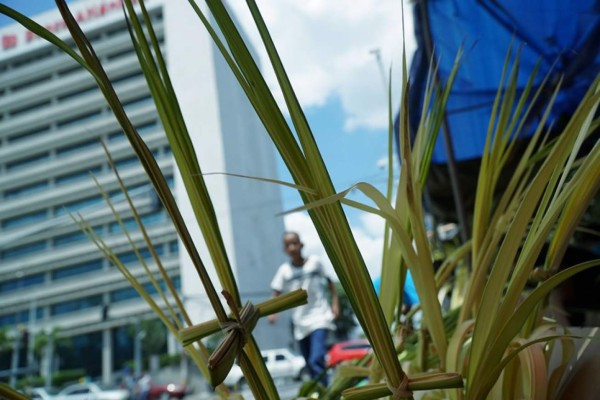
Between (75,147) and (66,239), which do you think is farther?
(75,147)

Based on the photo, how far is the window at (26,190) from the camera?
30.8 meters

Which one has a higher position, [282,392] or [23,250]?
[23,250]

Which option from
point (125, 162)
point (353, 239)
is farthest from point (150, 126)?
point (353, 239)

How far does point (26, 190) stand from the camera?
31.2 m

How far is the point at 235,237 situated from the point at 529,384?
26383 mm

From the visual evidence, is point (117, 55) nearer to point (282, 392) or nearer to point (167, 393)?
point (167, 393)

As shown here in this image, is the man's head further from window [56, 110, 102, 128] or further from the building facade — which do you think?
window [56, 110, 102, 128]

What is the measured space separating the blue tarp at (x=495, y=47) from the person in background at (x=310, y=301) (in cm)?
81

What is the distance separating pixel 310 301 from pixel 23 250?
107 feet

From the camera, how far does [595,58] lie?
1319 millimetres

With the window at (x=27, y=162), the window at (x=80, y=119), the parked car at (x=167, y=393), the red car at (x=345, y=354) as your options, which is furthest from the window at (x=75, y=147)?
the red car at (x=345, y=354)

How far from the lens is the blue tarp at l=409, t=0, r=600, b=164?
131 centimetres

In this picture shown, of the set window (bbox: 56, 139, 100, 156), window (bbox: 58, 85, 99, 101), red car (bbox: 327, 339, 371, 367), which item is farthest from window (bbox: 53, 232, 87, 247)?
red car (bbox: 327, 339, 371, 367)

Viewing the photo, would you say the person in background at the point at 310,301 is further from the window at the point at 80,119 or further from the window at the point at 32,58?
the window at the point at 32,58
